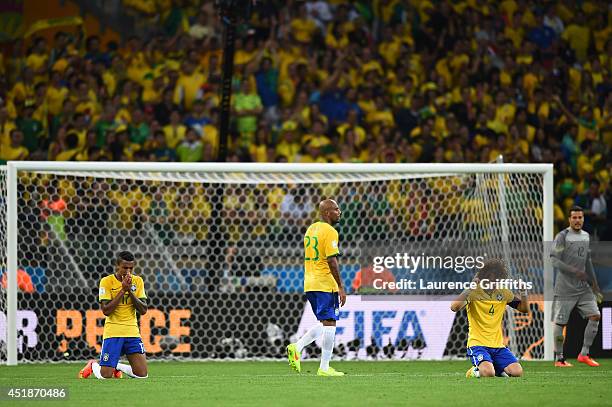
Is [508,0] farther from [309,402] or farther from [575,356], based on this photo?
[309,402]

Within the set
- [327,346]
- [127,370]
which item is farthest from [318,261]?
[127,370]

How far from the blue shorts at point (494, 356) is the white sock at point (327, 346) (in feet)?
4.75

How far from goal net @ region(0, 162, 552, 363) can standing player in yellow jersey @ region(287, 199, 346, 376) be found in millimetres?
2502

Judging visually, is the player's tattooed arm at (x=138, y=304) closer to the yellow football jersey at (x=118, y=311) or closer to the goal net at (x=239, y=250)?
the yellow football jersey at (x=118, y=311)

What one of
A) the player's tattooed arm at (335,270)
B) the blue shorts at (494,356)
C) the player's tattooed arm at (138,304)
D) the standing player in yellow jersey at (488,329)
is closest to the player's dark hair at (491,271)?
the standing player in yellow jersey at (488,329)

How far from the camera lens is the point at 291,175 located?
15531mm

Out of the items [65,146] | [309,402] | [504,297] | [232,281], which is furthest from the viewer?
[65,146]

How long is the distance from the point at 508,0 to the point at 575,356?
348 inches

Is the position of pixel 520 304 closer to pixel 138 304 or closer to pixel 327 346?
pixel 327 346

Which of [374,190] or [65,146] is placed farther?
[65,146]

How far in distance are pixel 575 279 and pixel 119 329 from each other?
544cm

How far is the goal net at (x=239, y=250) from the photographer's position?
→ 14344mm

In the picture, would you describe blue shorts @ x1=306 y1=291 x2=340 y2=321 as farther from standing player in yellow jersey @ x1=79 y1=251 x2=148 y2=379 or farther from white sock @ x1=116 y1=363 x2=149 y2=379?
white sock @ x1=116 y1=363 x2=149 y2=379

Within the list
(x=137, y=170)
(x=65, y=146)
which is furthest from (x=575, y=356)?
(x=65, y=146)
